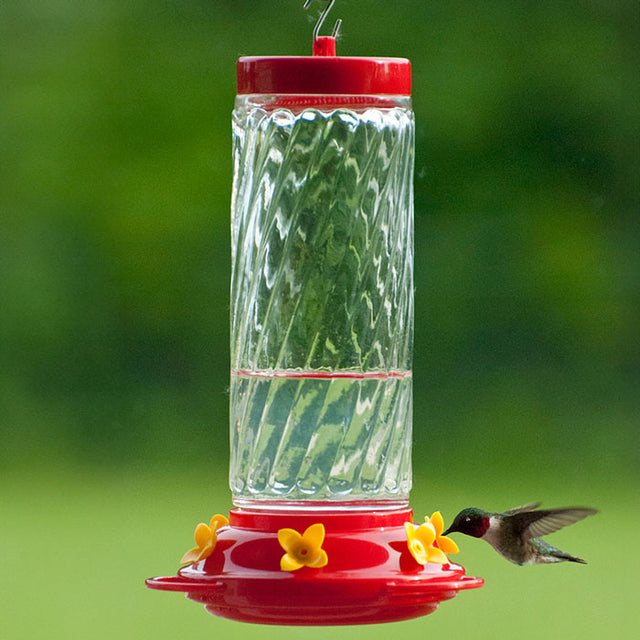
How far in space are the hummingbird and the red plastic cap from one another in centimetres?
103

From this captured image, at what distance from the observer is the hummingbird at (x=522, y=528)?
8.00ft

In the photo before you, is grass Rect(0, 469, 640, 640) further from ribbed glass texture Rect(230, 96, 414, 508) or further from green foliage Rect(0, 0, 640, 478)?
ribbed glass texture Rect(230, 96, 414, 508)

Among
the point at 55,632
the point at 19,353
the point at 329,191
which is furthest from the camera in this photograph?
the point at 55,632

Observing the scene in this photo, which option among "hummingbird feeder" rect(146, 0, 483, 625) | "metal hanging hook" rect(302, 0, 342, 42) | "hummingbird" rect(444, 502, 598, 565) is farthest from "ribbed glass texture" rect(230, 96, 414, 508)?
"hummingbird" rect(444, 502, 598, 565)

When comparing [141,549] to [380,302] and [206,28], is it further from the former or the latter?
[380,302]

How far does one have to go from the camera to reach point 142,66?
43.2 feet

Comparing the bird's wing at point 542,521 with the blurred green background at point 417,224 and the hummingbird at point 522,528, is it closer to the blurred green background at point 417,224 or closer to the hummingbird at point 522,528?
the hummingbird at point 522,528

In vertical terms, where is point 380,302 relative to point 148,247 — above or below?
above

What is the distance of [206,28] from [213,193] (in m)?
2.05

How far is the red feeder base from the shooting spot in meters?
1.65

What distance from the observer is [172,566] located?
46.7ft

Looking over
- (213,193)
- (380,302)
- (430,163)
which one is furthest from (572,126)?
(380,302)

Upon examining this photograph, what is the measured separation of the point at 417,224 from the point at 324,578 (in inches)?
440

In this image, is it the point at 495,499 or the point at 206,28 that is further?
the point at 495,499
